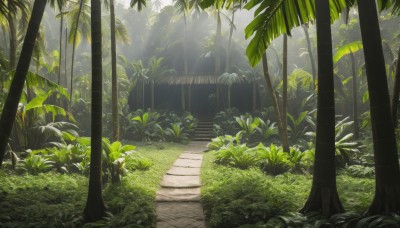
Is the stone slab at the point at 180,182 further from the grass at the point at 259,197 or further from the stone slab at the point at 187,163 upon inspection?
the stone slab at the point at 187,163

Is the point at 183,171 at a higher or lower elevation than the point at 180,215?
higher

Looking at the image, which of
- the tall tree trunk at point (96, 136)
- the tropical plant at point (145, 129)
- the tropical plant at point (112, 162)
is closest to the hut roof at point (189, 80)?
the tropical plant at point (145, 129)

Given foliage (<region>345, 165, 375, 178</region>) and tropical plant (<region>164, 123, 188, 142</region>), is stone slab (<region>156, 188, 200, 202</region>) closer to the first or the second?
foliage (<region>345, 165, 375, 178</region>)

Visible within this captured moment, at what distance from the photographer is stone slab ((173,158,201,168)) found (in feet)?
32.8

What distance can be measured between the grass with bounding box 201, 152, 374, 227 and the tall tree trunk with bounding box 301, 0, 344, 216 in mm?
582

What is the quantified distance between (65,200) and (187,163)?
5196mm

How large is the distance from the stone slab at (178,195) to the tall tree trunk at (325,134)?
2703mm

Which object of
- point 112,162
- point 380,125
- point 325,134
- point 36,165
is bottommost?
point 36,165

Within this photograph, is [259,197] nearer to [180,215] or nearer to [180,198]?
[180,215]

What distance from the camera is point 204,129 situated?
62.8ft

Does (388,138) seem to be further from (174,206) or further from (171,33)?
(171,33)

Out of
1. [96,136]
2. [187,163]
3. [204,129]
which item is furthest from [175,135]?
[96,136]

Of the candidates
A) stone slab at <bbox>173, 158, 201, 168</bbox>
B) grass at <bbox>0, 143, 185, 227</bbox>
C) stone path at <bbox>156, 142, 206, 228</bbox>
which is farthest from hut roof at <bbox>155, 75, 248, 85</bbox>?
grass at <bbox>0, 143, 185, 227</bbox>

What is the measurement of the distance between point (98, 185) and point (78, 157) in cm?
450
